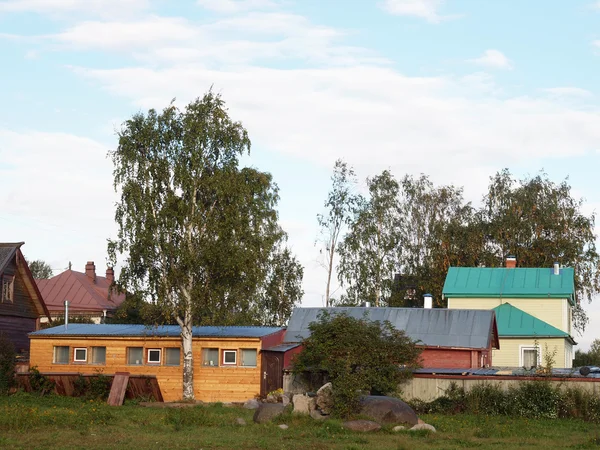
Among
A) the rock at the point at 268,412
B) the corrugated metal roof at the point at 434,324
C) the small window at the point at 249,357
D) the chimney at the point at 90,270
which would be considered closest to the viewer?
the rock at the point at 268,412

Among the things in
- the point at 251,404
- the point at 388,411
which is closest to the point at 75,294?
the point at 251,404

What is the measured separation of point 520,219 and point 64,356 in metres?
35.1

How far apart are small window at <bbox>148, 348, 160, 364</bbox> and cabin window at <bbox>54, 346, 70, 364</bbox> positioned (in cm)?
424

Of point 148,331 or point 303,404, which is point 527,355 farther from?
point 303,404

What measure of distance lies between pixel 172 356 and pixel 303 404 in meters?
14.2

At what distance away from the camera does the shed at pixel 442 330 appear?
1642 inches

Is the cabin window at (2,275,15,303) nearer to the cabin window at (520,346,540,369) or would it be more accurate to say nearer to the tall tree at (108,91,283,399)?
the tall tree at (108,91,283,399)

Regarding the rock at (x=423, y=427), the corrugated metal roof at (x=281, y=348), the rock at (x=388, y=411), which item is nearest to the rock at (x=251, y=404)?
the corrugated metal roof at (x=281, y=348)

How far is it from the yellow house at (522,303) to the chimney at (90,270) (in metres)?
40.7

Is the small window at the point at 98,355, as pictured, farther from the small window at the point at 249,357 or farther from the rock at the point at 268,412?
the rock at the point at 268,412

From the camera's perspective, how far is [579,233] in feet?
206

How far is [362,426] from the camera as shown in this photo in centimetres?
2550

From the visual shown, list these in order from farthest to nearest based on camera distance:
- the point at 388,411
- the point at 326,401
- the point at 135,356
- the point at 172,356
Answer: the point at 135,356 → the point at 172,356 → the point at 326,401 → the point at 388,411

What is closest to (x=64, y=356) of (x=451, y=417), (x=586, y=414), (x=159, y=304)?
(x=159, y=304)
